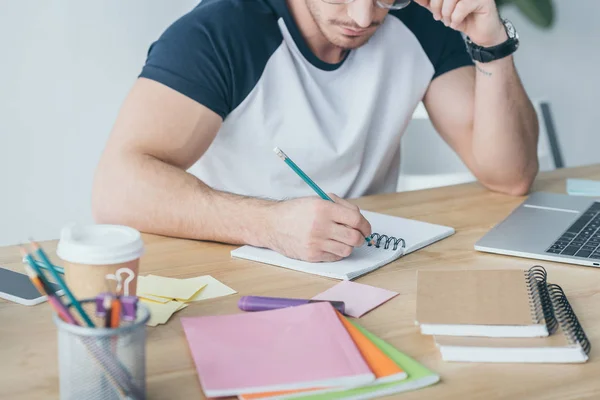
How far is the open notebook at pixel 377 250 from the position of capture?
119 centimetres

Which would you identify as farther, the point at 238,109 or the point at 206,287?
the point at 238,109

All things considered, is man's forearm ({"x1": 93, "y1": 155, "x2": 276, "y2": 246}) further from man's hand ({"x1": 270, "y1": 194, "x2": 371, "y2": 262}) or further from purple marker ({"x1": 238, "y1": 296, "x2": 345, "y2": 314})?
purple marker ({"x1": 238, "y1": 296, "x2": 345, "y2": 314})

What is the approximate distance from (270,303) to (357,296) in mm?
136

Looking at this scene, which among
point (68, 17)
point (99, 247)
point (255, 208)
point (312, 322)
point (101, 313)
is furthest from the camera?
point (68, 17)

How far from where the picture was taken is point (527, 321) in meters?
0.93

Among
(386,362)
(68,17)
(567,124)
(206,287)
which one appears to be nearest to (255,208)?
(206,287)

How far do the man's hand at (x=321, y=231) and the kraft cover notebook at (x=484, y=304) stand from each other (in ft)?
0.54

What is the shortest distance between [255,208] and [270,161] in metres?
0.44

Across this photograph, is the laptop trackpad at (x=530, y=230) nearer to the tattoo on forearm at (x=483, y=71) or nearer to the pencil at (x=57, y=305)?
the tattoo on forearm at (x=483, y=71)

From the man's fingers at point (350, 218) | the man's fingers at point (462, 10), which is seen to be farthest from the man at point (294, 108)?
the man's fingers at point (350, 218)

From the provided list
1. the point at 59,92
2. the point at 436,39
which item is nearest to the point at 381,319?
the point at 436,39

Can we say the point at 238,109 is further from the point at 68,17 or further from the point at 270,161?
the point at 68,17

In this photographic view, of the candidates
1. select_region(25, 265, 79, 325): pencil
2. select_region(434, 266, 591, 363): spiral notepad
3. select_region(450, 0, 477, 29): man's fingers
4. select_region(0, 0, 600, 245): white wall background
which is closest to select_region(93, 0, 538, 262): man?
select_region(450, 0, 477, 29): man's fingers

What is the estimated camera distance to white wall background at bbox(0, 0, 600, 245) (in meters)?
2.69
